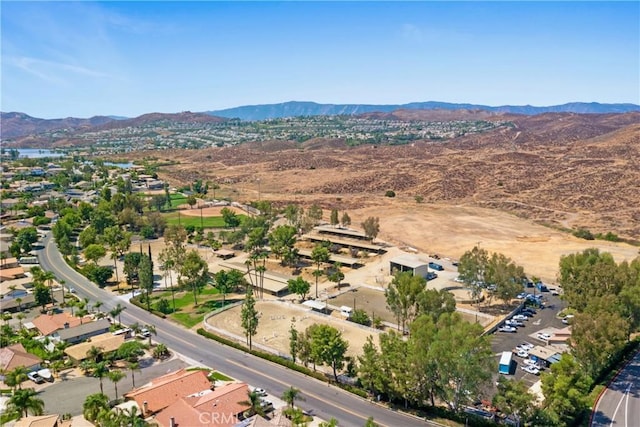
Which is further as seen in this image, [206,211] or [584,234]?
[206,211]

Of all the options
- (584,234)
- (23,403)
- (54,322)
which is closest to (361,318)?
(23,403)

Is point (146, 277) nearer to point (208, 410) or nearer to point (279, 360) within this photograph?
point (279, 360)

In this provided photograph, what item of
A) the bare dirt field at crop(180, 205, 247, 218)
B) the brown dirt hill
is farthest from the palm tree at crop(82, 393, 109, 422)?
the brown dirt hill

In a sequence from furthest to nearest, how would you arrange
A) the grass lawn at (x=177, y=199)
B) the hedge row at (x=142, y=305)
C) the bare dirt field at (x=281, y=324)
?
1. the grass lawn at (x=177, y=199)
2. the hedge row at (x=142, y=305)
3. the bare dirt field at (x=281, y=324)

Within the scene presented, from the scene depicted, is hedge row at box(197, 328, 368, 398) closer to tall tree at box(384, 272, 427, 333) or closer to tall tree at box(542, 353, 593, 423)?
tall tree at box(384, 272, 427, 333)

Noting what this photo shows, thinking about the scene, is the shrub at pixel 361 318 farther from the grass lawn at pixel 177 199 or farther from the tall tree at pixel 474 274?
the grass lawn at pixel 177 199

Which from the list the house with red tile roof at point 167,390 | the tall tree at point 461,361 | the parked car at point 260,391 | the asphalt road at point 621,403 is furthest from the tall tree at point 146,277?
the asphalt road at point 621,403
